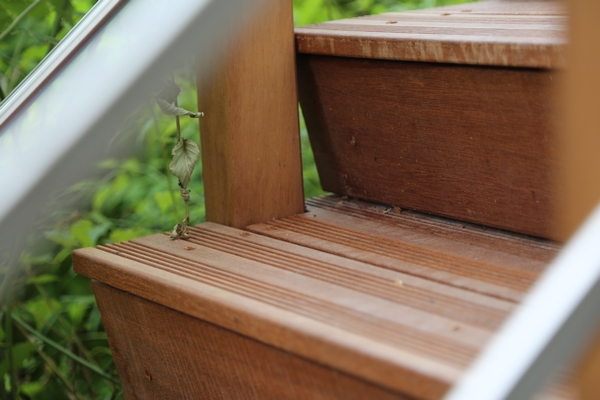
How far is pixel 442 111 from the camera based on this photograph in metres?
1.07

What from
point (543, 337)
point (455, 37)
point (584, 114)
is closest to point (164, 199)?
point (455, 37)

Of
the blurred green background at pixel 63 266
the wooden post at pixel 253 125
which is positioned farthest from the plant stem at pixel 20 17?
the wooden post at pixel 253 125

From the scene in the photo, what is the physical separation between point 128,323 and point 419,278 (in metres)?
0.41

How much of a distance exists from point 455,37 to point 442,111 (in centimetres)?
11

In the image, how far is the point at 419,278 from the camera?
90cm

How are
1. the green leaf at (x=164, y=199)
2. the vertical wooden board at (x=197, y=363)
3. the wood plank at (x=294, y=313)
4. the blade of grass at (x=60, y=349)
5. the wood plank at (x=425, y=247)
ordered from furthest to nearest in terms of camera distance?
the green leaf at (x=164, y=199) → the blade of grass at (x=60, y=349) → the wood plank at (x=425, y=247) → the vertical wooden board at (x=197, y=363) → the wood plank at (x=294, y=313)

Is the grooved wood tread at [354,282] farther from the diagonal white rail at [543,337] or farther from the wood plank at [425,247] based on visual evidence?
the diagonal white rail at [543,337]

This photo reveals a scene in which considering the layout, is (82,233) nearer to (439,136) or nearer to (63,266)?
(63,266)

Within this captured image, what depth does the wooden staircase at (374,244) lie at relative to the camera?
745mm

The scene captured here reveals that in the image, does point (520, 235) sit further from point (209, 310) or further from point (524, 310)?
point (524, 310)

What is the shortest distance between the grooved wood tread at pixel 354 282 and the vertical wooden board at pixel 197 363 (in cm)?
3

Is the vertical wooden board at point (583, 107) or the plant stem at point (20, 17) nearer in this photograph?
the vertical wooden board at point (583, 107)

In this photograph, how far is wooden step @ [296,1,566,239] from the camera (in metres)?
0.96

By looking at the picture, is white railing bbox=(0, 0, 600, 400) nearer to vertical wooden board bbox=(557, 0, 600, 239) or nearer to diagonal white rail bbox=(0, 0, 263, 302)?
diagonal white rail bbox=(0, 0, 263, 302)
